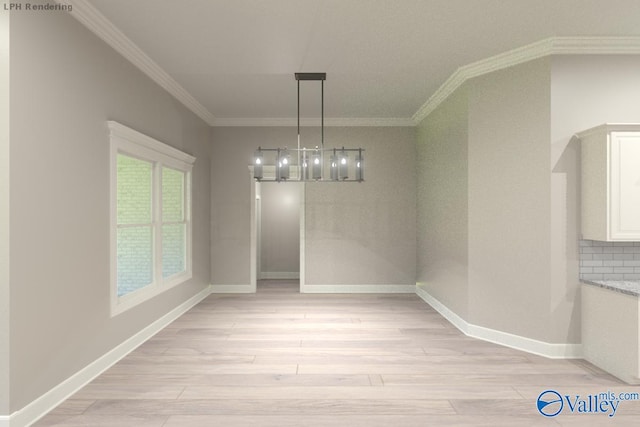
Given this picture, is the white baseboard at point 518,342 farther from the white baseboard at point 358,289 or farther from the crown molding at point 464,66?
the crown molding at point 464,66

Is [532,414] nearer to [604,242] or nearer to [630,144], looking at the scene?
[604,242]

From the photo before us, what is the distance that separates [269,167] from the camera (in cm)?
685

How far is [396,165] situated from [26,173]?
205 inches

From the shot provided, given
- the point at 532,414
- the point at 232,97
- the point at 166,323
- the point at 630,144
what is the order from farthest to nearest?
the point at 232,97 → the point at 166,323 → the point at 630,144 → the point at 532,414

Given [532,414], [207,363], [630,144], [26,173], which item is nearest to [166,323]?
[207,363]

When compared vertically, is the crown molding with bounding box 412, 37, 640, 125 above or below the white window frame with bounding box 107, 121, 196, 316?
above

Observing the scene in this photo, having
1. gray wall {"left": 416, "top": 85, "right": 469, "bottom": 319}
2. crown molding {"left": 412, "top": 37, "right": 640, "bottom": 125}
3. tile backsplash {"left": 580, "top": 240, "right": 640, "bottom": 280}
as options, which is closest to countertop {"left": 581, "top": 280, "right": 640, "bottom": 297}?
tile backsplash {"left": 580, "top": 240, "right": 640, "bottom": 280}

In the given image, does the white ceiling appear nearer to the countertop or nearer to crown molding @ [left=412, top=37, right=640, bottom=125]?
crown molding @ [left=412, top=37, right=640, bottom=125]

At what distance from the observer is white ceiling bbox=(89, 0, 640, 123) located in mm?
3082

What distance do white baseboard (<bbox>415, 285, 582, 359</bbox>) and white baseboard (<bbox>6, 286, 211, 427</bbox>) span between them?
10.9 ft

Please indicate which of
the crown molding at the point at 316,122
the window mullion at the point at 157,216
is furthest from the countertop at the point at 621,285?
the window mullion at the point at 157,216

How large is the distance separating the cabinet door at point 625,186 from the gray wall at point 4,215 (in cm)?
425
